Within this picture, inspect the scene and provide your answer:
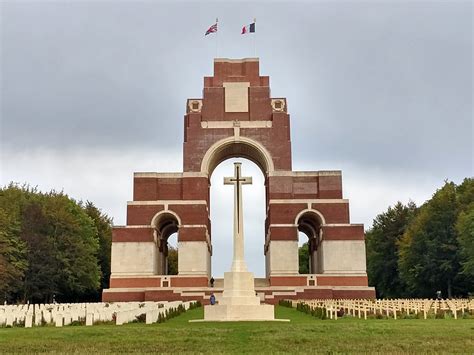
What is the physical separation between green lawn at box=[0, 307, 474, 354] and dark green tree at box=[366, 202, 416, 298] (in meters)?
45.2

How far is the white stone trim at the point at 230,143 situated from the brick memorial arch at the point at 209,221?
0.08 metres

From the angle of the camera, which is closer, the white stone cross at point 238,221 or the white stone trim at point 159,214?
the white stone cross at point 238,221

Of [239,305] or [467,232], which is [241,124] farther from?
[239,305]

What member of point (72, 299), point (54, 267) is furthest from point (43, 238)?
point (72, 299)

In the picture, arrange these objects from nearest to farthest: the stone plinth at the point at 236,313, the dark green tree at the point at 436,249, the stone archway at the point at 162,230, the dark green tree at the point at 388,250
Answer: the stone plinth at the point at 236,313, the stone archway at the point at 162,230, the dark green tree at the point at 436,249, the dark green tree at the point at 388,250

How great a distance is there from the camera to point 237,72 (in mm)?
48469

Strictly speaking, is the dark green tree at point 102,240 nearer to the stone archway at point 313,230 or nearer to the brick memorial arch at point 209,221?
the brick memorial arch at point 209,221

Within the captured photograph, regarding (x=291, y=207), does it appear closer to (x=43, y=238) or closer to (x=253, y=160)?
(x=253, y=160)

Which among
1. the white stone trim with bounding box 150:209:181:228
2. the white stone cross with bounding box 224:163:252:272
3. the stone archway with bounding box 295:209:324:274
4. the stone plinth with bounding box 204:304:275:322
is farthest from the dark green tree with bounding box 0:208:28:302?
the stone plinth with bounding box 204:304:275:322

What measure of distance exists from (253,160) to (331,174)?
791 centimetres

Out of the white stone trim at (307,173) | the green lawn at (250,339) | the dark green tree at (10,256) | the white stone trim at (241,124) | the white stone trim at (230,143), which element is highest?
the white stone trim at (241,124)

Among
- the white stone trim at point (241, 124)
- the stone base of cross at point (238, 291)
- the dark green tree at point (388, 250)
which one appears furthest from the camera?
the dark green tree at point (388, 250)

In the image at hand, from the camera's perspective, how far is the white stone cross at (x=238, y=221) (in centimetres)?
2227

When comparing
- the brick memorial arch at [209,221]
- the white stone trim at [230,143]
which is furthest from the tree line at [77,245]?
the white stone trim at [230,143]
